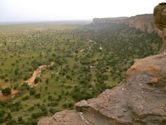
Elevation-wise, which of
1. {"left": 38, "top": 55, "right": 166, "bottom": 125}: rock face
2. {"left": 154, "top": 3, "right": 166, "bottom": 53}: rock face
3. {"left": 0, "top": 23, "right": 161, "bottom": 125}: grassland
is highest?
{"left": 154, "top": 3, "right": 166, "bottom": 53}: rock face

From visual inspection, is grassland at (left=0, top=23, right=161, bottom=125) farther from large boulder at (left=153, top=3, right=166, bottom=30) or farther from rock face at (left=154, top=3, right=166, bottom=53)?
large boulder at (left=153, top=3, right=166, bottom=30)

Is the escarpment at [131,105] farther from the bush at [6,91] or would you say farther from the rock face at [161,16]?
the bush at [6,91]

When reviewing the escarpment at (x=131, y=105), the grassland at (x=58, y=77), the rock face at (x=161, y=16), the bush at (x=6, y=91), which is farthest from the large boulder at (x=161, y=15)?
the bush at (x=6, y=91)

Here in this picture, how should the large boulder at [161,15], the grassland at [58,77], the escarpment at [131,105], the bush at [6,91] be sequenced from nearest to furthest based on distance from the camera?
the escarpment at [131,105] < the large boulder at [161,15] < the grassland at [58,77] < the bush at [6,91]

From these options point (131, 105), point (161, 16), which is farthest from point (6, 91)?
point (131, 105)

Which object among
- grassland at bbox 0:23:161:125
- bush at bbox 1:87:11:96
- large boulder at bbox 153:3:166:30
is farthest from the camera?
bush at bbox 1:87:11:96

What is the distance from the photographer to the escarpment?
57.2 ft

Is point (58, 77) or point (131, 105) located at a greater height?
point (131, 105)

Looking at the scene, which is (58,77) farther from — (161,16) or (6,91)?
(161,16)

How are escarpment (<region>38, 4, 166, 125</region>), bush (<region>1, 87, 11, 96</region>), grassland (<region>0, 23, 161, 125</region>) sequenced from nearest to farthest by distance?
escarpment (<region>38, 4, 166, 125</region>), grassland (<region>0, 23, 161, 125</region>), bush (<region>1, 87, 11, 96</region>)

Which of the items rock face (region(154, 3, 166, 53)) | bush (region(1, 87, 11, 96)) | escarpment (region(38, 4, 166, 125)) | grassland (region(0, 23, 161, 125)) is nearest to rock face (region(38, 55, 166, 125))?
escarpment (region(38, 4, 166, 125))

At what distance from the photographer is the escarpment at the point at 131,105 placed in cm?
1744

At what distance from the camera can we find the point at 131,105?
59.3 ft

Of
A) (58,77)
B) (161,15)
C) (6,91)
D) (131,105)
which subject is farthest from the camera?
(58,77)
